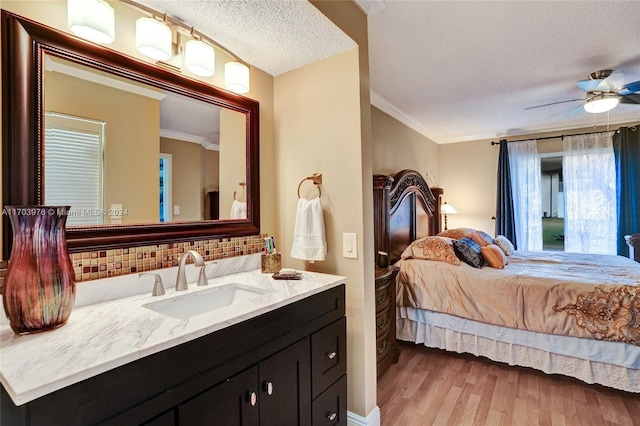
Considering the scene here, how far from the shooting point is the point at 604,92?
9.27 feet

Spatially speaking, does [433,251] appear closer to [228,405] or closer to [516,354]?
[516,354]

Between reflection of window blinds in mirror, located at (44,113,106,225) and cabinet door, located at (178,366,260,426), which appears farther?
reflection of window blinds in mirror, located at (44,113,106,225)

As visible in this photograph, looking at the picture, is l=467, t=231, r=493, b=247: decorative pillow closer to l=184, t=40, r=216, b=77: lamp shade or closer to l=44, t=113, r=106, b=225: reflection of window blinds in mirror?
l=184, t=40, r=216, b=77: lamp shade

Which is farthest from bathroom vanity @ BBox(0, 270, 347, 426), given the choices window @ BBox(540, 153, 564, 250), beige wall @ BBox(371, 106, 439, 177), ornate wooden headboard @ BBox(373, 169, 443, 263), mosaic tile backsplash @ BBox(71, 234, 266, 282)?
window @ BBox(540, 153, 564, 250)

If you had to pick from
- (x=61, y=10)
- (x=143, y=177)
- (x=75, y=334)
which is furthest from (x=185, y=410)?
(x=61, y=10)

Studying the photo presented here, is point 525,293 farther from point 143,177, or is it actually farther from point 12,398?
point 12,398

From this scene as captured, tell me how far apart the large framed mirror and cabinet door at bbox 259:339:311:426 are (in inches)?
29.5

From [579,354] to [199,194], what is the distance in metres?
2.83

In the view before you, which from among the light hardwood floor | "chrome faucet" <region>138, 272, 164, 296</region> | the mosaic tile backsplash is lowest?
the light hardwood floor

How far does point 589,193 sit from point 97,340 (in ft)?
18.1

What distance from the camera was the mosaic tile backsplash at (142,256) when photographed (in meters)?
1.23

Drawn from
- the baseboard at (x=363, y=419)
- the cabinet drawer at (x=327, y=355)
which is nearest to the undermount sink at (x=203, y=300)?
the cabinet drawer at (x=327, y=355)

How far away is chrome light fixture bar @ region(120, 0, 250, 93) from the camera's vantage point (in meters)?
1.41

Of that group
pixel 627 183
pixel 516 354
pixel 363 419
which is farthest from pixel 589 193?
pixel 363 419
